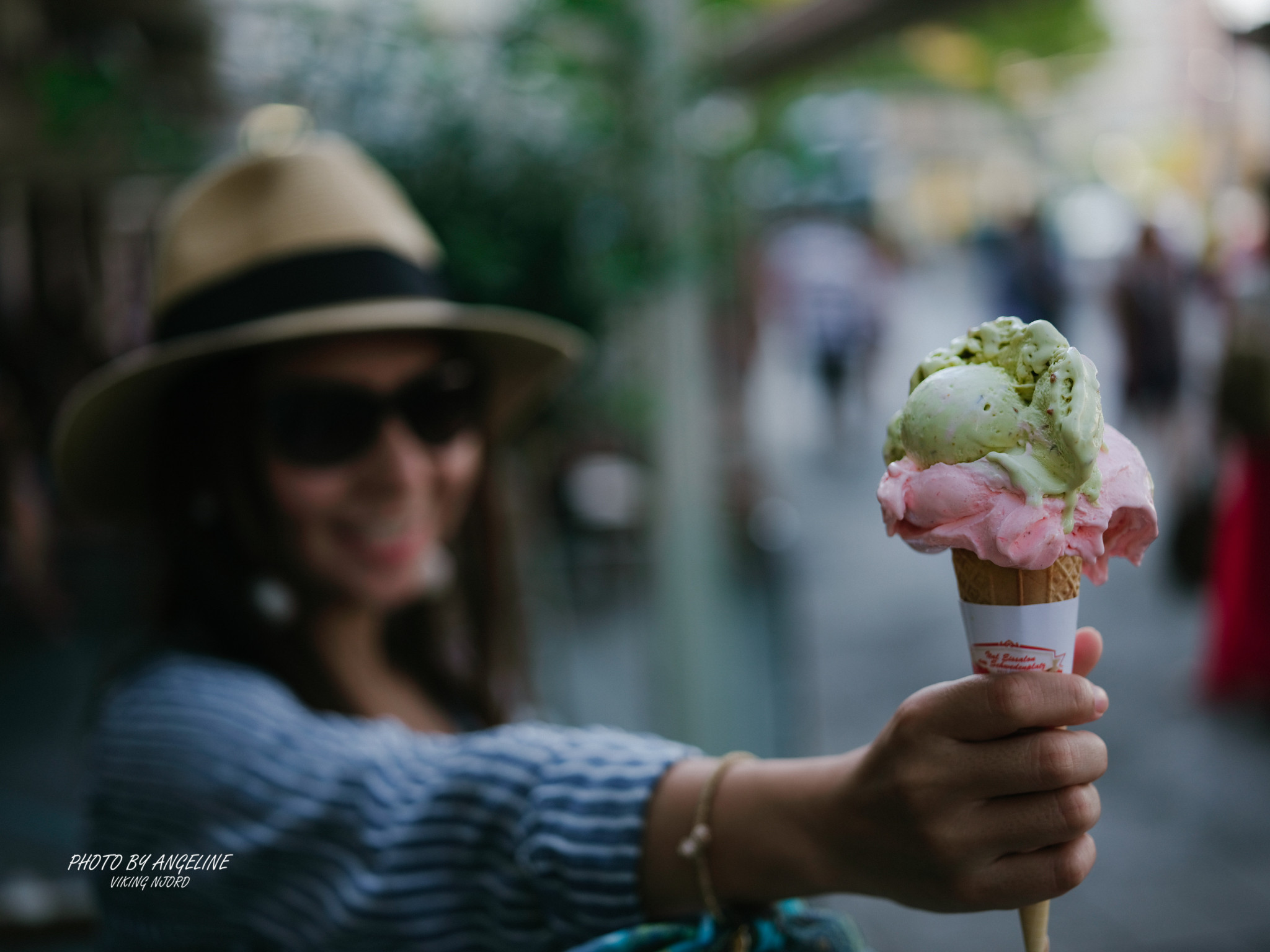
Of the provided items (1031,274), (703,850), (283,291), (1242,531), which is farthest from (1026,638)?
(1031,274)

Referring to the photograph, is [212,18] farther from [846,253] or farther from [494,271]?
[846,253]

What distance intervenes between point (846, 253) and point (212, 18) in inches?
301

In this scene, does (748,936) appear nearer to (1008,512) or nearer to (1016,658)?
(1016,658)

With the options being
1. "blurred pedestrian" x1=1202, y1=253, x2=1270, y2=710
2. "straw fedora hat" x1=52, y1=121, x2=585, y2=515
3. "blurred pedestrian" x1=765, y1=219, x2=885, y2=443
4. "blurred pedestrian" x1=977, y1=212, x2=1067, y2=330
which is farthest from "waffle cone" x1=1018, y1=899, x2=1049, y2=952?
"blurred pedestrian" x1=765, y1=219, x2=885, y2=443

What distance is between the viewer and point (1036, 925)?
869 mm

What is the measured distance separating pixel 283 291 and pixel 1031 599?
4.30ft

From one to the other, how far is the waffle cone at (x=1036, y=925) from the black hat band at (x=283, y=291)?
4.45 ft

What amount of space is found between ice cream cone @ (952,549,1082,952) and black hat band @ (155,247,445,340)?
121cm

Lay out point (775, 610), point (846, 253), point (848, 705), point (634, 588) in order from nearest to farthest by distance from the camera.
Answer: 1. point (775, 610)
2. point (848, 705)
3. point (634, 588)
4. point (846, 253)

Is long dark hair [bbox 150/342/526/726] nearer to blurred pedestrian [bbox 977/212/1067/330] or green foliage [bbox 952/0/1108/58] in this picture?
blurred pedestrian [bbox 977/212/1067/330]

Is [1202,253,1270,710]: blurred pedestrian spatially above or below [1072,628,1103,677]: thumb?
below

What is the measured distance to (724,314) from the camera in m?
6.29

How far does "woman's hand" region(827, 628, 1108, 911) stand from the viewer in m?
0.80

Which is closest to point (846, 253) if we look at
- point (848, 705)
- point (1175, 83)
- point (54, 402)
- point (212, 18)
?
point (848, 705)
